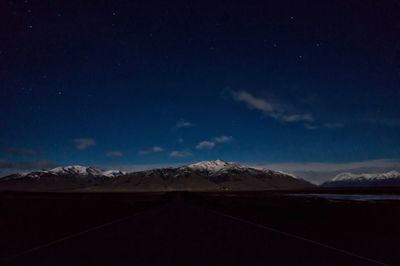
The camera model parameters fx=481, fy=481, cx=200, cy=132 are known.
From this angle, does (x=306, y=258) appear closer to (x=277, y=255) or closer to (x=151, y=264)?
(x=277, y=255)

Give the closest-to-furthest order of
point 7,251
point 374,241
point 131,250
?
point 131,250 < point 7,251 < point 374,241

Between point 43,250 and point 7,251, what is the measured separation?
4.21 feet

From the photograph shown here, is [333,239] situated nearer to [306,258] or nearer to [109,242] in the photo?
[306,258]

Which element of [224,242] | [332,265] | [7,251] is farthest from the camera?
[224,242]

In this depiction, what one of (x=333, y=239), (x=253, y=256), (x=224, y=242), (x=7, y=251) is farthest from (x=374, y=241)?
(x=7, y=251)

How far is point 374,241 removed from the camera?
1788 centimetres

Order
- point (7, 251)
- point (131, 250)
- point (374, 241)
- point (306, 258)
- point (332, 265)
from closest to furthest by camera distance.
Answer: point (332, 265)
point (306, 258)
point (131, 250)
point (7, 251)
point (374, 241)

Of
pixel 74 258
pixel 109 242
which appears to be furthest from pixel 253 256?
pixel 109 242

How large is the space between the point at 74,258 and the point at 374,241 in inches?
441

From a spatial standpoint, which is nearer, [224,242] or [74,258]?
[74,258]

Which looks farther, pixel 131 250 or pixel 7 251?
pixel 7 251

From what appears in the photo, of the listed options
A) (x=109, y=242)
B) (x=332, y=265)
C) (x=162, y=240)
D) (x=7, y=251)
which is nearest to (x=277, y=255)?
(x=332, y=265)

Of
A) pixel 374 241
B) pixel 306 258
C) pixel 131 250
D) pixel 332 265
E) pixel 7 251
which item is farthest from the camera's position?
pixel 374 241

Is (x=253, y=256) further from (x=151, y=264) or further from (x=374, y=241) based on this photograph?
(x=374, y=241)
